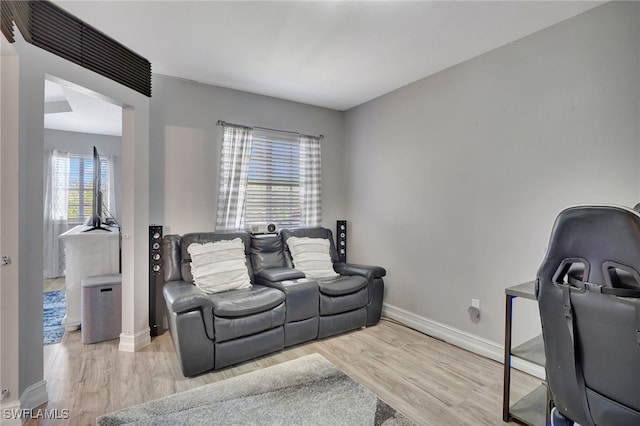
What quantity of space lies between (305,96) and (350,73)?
89 centimetres

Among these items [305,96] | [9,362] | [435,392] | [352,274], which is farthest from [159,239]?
[435,392]

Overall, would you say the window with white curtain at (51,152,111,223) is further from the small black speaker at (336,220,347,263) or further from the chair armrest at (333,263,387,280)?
the chair armrest at (333,263,387,280)

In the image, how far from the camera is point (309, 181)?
4.27 metres

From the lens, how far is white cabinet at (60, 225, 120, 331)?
3250 mm

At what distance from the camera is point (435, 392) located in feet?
7.29

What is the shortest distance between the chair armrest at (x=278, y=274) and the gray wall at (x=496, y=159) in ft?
3.96

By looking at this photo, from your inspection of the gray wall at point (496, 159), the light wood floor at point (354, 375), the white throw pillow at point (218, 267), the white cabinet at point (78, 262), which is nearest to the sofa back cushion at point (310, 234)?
the gray wall at point (496, 159)

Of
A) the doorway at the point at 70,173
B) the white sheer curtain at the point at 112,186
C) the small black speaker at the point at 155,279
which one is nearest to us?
the small black speaker at the point at 155,279

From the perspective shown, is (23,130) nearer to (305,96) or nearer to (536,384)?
(305,96)

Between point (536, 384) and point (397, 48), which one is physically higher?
point (397, 48)

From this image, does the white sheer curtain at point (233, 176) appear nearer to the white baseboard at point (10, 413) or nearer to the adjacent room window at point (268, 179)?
the adjacent room window at point (268, 179)

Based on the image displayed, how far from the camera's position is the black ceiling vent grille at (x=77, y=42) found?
1983mm

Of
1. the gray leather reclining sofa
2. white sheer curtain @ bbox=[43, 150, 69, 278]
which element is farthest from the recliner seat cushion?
white sheer curtain @ bbox=[43, 150, 69, 278]

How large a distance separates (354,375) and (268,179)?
2.54m
